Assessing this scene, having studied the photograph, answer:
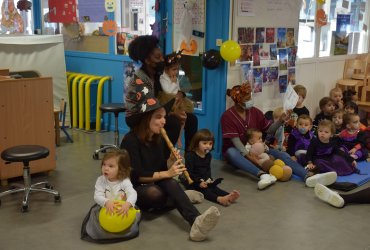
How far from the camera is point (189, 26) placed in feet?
16.0

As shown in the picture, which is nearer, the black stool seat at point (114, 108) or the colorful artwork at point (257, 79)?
the black stool seat at point (114, 108)

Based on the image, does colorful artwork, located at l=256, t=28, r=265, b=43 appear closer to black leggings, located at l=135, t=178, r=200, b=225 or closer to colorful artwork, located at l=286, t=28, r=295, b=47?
colorful artwork, located at l=286, t=28, r=295, b=47

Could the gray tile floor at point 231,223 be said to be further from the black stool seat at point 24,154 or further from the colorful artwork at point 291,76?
the colorful artwork at point 291,76

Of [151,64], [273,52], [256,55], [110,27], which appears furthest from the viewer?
[110,27]

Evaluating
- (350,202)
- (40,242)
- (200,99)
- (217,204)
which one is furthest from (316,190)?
(40,242)

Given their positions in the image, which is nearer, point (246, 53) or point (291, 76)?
point (246, 53)

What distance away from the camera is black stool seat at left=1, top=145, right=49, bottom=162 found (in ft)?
11.1

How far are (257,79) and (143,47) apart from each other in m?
1.57

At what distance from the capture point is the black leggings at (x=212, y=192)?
12.1ft

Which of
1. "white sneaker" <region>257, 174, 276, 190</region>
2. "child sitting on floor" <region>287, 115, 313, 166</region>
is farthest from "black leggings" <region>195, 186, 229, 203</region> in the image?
"child sitting on floor" <region>287, 115, 313, 166</region>

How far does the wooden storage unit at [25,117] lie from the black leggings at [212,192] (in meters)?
1.50

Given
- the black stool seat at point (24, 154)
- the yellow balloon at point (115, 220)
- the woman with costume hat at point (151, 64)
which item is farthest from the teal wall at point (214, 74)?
the yellow balloon at point (115, 220)

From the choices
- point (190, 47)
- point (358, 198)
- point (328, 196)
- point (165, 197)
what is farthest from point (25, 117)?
point (358, 198)

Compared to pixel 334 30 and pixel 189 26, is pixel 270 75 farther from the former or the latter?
pixel 334 30
